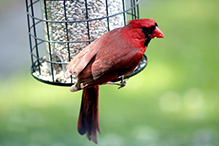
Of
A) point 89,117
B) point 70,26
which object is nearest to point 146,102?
point 89,117

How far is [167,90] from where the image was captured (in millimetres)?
6391

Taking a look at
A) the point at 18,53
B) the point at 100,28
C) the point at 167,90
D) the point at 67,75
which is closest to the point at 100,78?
the point at 67,75

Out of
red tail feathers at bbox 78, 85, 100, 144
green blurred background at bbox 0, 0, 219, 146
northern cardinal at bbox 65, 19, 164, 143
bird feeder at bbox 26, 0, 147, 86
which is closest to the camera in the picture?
northern cardinal at bbox 65, 19, 164, 143

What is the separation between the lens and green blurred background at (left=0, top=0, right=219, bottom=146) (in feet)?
19.3

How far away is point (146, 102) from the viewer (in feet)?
20.4

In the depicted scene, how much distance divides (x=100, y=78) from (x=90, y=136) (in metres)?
0.85

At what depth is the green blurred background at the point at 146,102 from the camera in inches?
232

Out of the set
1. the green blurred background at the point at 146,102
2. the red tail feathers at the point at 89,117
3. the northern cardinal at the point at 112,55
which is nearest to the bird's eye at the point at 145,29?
the northern cardinal at the point at 112,55

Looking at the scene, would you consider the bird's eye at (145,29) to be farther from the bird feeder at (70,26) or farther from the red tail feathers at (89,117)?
the red tail feathers at (89,117)

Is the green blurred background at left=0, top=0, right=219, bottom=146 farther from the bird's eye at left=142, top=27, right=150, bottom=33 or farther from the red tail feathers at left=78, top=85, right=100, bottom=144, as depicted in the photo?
the bird's eye at left=142, top=27, right=150, bottom=33

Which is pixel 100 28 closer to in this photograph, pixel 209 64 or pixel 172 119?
pixel 172 119

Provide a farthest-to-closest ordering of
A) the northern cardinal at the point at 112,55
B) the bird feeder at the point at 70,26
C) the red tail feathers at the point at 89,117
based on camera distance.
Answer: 1. the red tail feathers at the point at 89,117
2. the bird feeder at the point at 70,26
3. the northern cardinal at the point at 112,55

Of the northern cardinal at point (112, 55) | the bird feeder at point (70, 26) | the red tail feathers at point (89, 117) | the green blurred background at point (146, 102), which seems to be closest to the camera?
the northern cardinal at point (112, 55)

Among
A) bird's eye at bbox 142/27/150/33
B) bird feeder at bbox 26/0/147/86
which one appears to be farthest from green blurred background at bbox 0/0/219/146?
bird's eye at bbox 142/27/150/33
